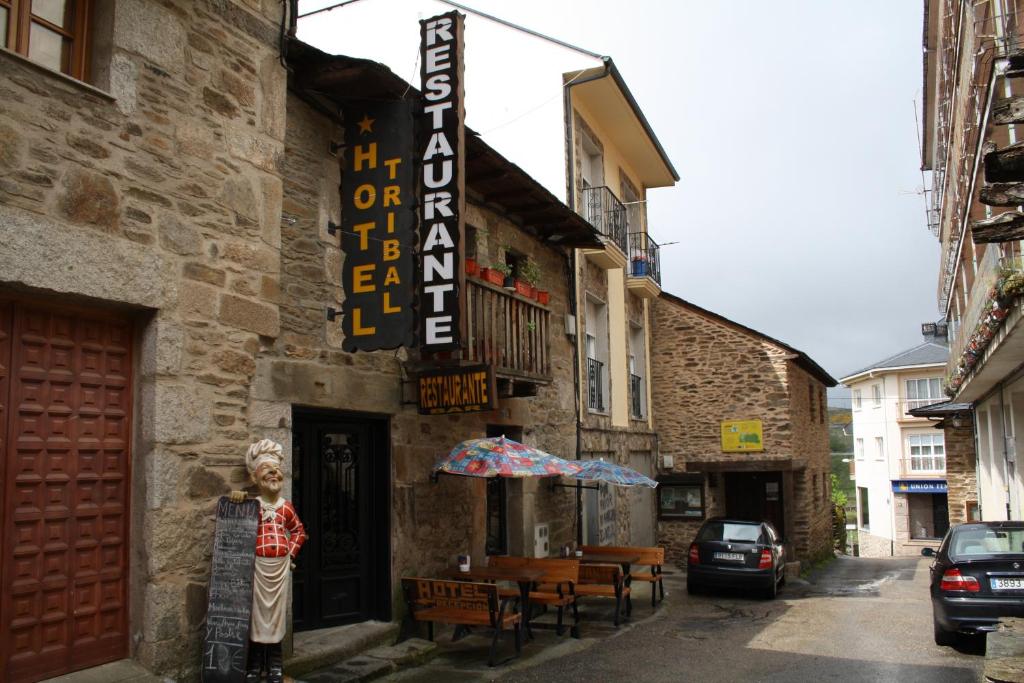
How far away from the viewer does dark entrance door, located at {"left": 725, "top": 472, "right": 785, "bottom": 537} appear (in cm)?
1991

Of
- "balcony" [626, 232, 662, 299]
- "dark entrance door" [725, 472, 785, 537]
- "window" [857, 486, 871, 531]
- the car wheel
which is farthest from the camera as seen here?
"window" [857, 486, 871, 531]

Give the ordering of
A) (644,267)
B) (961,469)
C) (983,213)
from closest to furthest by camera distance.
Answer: (983,213), (644,267), (961,469)

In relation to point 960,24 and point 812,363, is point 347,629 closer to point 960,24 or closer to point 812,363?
point 960,24

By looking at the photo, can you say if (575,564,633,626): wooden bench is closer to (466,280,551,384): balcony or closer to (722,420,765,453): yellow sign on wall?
(466,280,551,384): balcony

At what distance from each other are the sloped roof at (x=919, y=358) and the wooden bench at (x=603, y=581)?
110 ft

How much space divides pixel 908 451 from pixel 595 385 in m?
32.3

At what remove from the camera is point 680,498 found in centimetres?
1892

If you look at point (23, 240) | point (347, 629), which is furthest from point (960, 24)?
point (23, 240)

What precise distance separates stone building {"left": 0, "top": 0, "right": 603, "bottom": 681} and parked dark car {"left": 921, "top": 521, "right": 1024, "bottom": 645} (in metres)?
5.49

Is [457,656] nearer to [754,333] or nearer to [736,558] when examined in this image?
[736,558]

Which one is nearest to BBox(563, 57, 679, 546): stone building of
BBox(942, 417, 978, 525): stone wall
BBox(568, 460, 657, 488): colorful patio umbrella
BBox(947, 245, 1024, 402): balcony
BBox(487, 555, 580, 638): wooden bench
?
BBox(568, 460, 657, 488): colorful patio umbrella

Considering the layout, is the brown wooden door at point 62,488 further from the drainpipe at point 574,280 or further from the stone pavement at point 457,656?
the drainpipe at point 574,280

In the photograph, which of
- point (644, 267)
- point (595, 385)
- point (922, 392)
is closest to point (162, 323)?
point (595, 385)

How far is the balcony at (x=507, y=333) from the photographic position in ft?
28.7
